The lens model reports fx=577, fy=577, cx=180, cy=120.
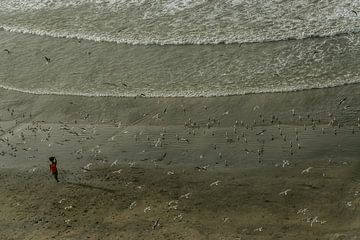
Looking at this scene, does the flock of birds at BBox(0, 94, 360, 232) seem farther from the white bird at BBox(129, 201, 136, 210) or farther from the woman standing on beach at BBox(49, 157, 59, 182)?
the white bird at BBox(129, 201, 136, 210)

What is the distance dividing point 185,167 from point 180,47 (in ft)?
24.1

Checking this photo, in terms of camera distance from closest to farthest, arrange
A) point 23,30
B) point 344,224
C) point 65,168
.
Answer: point 344,224, point 65,168, point 23,30

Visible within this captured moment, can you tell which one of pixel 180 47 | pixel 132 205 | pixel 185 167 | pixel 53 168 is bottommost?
pixel 132 205

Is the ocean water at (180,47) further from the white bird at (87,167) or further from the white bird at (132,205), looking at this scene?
the white bird at (132,205)

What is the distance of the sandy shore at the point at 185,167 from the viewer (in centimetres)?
1332

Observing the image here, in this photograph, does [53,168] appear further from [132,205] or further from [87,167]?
[132,205]

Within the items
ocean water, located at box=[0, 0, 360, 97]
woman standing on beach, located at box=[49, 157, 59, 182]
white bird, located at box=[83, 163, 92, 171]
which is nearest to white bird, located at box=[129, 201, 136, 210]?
white bird, located at box=[83, 163, 92, 171]

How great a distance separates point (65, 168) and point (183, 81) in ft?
17.7

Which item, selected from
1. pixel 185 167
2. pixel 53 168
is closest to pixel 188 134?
pixel 185 167

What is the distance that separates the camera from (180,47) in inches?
841

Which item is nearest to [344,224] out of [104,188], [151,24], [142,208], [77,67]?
[142,208]

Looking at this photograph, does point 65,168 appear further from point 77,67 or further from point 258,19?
point 258,19

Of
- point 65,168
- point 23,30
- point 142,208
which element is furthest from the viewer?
point 23,30

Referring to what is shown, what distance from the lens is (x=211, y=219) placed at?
13453 mm
